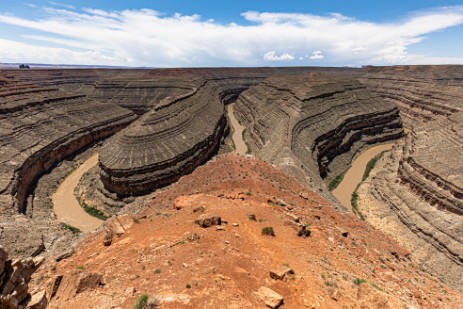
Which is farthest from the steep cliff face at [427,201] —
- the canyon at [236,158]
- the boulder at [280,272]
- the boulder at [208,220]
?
the boulder at [208,220]

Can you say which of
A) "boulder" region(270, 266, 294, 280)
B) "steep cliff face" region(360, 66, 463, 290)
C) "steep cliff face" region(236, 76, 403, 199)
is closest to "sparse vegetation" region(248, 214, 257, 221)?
"boulder" region(270, 266, 294, 280)

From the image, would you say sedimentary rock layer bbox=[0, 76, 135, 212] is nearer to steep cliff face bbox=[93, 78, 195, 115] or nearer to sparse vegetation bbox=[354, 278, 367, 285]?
steep cliff face bbox=[93, 78, 195, 115]

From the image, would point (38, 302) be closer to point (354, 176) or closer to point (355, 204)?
point (355, 204)

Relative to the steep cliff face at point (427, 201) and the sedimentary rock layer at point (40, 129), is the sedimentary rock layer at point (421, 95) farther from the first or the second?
the sedimentary rock layer at point (40, 129)

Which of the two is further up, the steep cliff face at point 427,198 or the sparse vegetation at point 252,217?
the sparse vegetation at point 252,217

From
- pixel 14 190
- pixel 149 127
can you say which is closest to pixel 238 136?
pixel 149 127

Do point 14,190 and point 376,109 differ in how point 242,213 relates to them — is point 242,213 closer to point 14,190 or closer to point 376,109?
point 14,190

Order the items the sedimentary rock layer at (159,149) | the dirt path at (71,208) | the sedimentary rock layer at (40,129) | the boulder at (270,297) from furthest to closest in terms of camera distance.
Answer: the sedimentary rock layer at (159,149) → the sedimentary rock layer at (40,129) → the dirt path at (71,208) → the boulder at (270,297)
